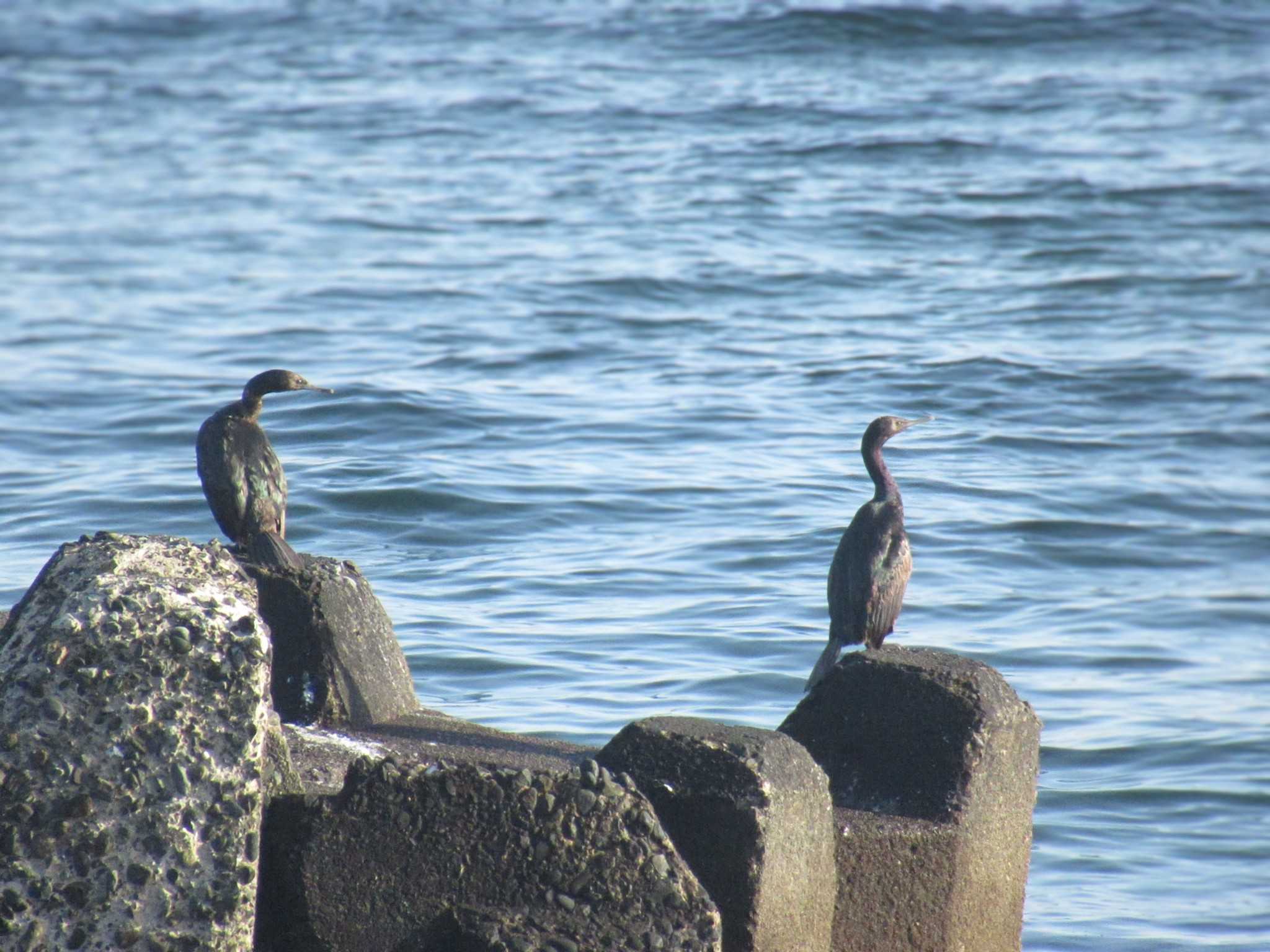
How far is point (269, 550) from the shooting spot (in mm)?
5727

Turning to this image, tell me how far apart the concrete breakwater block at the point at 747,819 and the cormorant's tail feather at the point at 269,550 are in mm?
2037

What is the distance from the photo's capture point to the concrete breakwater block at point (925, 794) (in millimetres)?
3799

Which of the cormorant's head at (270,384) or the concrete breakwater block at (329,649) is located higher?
the cormorant's head at (270,384)

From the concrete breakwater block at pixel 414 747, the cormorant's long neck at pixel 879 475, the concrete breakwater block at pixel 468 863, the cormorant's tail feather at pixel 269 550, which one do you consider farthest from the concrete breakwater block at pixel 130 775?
the cormorant's long neck at pixel 879 475

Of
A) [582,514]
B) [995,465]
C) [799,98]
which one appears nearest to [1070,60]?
[799,98]

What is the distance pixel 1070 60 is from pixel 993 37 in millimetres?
1286

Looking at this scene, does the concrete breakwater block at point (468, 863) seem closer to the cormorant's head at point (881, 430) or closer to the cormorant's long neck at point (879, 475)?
the cormorant's long neck at point (879, 475)

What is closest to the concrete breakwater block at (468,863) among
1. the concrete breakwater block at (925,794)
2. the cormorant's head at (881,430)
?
the concrete breakwater block at (925,794)

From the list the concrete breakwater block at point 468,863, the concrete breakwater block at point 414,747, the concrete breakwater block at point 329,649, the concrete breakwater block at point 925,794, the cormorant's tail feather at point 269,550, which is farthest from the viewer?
the cormorant's tail feather at point 269,550

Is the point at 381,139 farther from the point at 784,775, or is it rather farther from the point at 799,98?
the point at 784,775

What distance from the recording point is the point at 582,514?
31.6ft

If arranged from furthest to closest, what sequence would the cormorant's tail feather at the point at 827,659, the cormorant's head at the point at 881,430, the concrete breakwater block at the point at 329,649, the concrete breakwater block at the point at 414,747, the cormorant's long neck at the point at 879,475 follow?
the cormorant's head at the point at 881,430 → the cormorant's long neck at the point at 879,475 → the cormorant's tail feather at the point at 827,659 → the concrete breakwater block at the point at 329,649 → the concrete breakwater block at the point at 414,747

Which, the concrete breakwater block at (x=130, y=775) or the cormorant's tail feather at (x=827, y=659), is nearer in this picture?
the concrete breakwater block at (x=130, y=775)

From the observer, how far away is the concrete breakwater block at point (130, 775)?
115 inches
